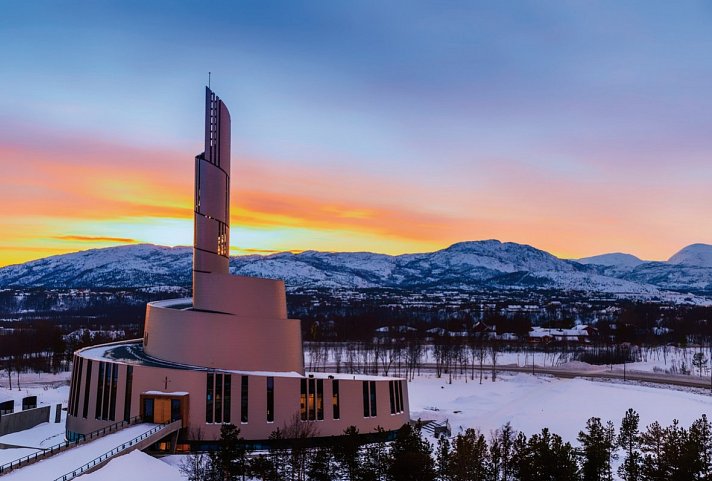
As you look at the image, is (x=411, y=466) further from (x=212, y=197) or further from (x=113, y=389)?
(x=212, y=197)

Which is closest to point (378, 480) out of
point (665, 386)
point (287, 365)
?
point (287, 365)

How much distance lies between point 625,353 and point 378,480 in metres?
117

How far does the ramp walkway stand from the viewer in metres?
35.5

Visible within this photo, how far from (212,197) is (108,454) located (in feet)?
97.8

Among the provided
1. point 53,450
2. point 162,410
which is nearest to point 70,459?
point 53,450

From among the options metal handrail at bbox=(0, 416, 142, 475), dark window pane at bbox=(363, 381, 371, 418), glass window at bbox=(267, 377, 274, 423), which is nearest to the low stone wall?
metal handrail at bbox=(0, 416, 142, 475)

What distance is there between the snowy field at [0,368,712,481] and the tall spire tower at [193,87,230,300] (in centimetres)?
1927

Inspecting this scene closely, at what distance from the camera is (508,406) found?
8238cm

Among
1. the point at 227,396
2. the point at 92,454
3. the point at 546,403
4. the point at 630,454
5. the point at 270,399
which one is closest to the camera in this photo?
the point at 92,454

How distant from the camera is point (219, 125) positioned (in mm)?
65125

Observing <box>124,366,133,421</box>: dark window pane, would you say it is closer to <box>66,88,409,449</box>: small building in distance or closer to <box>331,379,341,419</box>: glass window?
<box>66,88,409,449</box>: small building in distance

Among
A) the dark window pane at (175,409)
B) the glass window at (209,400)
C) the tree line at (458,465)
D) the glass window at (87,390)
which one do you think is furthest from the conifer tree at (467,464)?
the glass window at (87,390)

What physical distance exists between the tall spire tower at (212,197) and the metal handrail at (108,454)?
1741cm

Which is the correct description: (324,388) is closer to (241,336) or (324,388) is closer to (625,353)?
(241,336)
